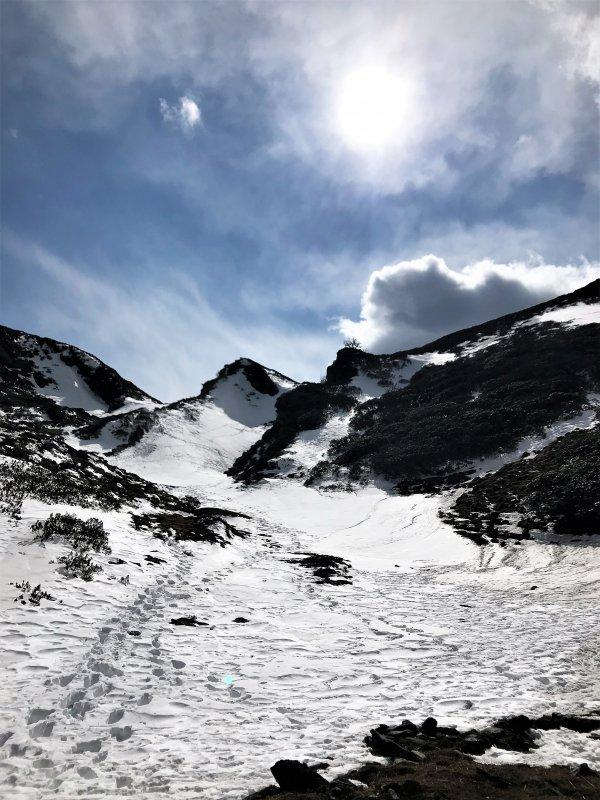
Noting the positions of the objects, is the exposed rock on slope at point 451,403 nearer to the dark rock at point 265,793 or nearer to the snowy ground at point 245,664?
the snowy ground at point 245,664

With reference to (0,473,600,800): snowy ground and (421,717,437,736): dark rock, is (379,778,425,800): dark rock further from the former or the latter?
(421,717,437,736): dark rock

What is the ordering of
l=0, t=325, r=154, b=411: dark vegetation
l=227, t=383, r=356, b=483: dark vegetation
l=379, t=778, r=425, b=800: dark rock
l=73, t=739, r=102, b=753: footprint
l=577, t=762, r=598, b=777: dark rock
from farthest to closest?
l=0, t=325, r=154, b=411: dark vegetation → l=227, t=383, r=356, b=483: dark vegetation → l=73, t=739, r=102, b=753: footprint → l=577, t=762, r=598, b=777: dark rock → l=379, t=778, r=425, b=800: dark rock

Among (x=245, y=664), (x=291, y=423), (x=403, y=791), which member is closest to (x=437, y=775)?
(x=403, y=791)

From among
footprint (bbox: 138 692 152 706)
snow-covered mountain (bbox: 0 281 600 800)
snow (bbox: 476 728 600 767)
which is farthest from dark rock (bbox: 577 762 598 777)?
footprint (bbox: 138 692 152 706)

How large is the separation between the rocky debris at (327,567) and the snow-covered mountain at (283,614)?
0.17 metres

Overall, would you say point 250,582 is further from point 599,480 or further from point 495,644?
point 599,480

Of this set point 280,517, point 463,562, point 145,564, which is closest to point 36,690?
point 145,564

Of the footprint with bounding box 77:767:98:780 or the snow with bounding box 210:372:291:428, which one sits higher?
the snow with bounding box 210:372:291:428

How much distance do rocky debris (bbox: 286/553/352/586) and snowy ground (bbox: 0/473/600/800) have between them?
0.79 metres

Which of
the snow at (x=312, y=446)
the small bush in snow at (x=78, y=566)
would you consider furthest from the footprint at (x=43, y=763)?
the snow at (x=312, y=446)

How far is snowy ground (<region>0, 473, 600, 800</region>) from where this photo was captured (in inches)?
208

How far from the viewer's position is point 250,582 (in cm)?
1564

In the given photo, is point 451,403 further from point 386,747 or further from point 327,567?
point 386,747

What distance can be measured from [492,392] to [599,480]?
3625 cm
